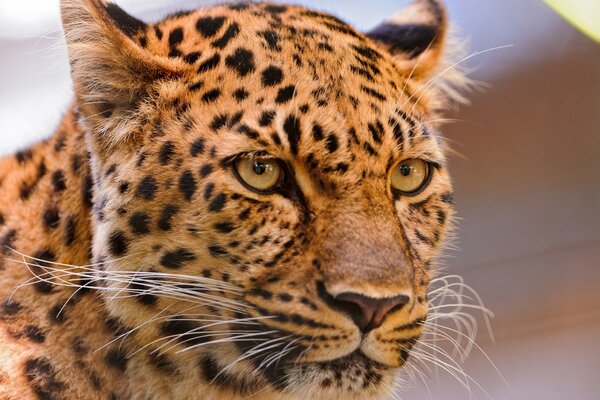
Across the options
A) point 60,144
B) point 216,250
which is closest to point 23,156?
point 60,144

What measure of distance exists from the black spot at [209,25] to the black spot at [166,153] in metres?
0.30

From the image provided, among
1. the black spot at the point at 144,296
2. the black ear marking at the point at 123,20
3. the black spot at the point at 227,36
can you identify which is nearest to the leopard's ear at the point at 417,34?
the black spot at the point at 227,36

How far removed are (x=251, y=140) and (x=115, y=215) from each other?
308 mm

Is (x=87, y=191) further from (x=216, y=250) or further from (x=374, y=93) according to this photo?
(x=374, y=93)

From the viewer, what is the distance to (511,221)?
2.19 meters

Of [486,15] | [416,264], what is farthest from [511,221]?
[416,264]

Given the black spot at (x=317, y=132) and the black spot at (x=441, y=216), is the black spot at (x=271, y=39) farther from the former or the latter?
the black spot at (x=441, y=216)

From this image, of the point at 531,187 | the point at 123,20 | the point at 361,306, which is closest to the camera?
the point at 361,306

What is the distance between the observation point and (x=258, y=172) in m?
1.44

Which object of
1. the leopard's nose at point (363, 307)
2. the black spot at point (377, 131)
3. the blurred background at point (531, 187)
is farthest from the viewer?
the blurred background at point (531, 187)

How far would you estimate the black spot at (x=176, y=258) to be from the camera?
1.42 meters

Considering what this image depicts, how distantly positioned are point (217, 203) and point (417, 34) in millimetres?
848

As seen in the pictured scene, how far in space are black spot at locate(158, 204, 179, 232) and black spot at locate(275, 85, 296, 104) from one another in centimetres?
30

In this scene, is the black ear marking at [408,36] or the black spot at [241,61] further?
the black ear marking at [408,36]
